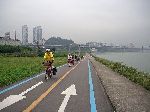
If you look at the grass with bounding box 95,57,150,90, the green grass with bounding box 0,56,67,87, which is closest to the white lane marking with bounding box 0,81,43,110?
the green grass with bounding box 0,56,67,87

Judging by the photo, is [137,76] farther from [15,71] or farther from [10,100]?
[10,100]

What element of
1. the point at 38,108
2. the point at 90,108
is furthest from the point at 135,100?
the point at 38,108

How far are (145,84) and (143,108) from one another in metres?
6.87

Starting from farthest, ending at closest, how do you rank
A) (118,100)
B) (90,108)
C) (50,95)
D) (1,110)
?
(50,95)
(118,100)
(90,108)
(1,110)

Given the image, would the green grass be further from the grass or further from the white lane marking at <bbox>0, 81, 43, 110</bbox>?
the grass

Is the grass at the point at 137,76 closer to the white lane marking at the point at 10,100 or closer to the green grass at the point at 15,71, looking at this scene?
the white lane marking at the point at 10,100

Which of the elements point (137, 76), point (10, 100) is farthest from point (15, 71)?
point (10, 100)

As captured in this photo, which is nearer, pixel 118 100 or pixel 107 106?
pixel 107 106

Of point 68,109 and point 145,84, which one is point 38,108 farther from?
point 145,84

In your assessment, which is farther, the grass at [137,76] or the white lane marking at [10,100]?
the grass at [137,76]

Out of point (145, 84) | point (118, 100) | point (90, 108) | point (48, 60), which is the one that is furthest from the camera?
point (48, 60)

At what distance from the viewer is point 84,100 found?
11.1 metres

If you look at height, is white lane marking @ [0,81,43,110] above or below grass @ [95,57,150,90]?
above

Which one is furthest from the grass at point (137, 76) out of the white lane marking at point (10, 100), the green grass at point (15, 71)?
the green grass at point (15, 71)
